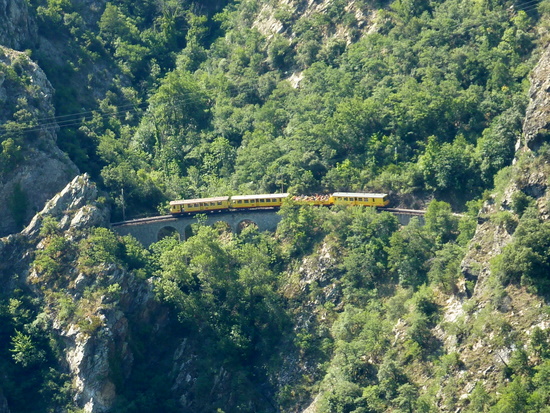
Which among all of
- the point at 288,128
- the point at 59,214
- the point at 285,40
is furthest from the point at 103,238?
the point at 285,40

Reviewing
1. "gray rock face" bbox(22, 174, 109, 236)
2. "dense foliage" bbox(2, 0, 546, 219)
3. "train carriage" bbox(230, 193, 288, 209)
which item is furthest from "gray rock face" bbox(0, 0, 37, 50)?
"train carriage" bbox(230, 193, 288, 209)

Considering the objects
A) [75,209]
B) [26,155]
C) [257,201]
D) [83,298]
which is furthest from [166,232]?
[26,155]

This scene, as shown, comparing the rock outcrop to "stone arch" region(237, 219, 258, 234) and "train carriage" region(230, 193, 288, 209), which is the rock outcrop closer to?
"train carriage" region(230, 193, 288, 209)

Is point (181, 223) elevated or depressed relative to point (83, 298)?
elevated

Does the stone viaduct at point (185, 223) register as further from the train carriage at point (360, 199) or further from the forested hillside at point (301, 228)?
the train carriage at point (360, 199)

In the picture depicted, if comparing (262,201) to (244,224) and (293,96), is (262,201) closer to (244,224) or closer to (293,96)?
(244,224)

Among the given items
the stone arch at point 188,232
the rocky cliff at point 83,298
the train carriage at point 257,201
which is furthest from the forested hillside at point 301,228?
the stone arch at point 188,232

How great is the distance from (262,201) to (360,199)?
9.31 m

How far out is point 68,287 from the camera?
94.9 metres

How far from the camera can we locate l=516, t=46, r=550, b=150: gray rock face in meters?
85.7

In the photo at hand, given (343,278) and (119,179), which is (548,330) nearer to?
(343,278)

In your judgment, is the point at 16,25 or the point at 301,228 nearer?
the point at 301,228

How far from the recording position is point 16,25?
11512 cm

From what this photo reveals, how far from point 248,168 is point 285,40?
1993 centimetres
